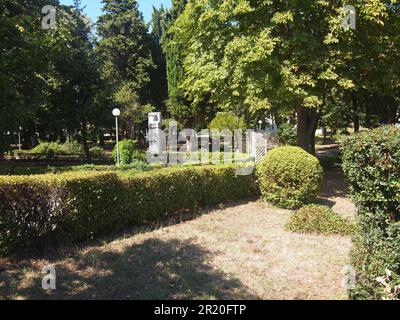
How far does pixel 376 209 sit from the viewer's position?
14.6ft

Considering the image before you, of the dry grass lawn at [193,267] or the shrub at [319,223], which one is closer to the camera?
the dry grass lawn at [193,267]

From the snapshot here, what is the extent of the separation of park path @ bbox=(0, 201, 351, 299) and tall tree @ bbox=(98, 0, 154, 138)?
102 ft

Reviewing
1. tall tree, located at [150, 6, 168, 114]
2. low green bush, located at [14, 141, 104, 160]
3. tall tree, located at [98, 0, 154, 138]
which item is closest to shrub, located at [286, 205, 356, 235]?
low green bush, located at [14, 141, 104, 160]

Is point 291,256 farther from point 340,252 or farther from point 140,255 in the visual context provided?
point 140,255

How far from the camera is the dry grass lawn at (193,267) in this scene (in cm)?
491

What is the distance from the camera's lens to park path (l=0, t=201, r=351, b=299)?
4910 mm

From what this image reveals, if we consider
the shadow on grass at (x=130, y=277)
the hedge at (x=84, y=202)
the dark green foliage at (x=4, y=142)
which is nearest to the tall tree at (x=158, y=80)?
the dark green foliage at (x=4, y=142)

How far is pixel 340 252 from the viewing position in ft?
21.2

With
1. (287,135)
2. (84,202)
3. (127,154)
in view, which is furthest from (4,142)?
(287,135)

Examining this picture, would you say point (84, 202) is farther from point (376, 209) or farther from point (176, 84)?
point (176, 84)

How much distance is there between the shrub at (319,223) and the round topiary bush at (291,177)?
1.64 m

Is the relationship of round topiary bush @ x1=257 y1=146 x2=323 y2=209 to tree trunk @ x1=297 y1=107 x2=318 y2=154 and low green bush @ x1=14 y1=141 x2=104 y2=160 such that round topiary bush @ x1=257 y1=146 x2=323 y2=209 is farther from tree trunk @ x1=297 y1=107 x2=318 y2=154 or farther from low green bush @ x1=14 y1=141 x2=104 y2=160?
low green bush @ x1=14 y1=141 x2=104 y2=160

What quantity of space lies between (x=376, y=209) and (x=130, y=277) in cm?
327

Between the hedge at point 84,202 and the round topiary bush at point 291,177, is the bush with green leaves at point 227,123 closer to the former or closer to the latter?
the round topiary bush at point 291,177
